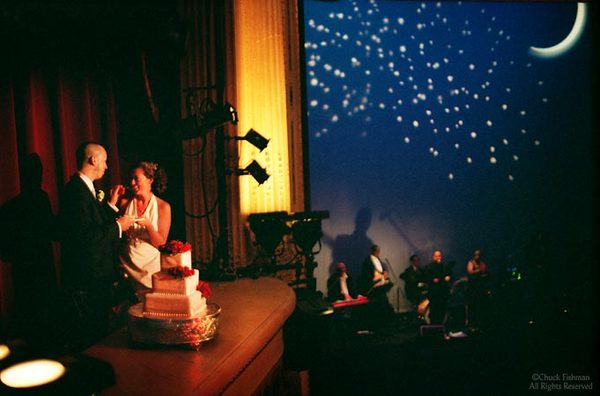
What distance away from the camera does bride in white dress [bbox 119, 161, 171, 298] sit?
286 centimetres

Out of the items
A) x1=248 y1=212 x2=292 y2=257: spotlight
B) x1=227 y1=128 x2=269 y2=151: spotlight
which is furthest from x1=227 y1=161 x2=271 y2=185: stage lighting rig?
x1=248 y1=212 x2=292 y2=257: spotlight

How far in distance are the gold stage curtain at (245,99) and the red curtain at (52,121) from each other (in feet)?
3.03

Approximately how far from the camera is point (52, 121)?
9.88 ft

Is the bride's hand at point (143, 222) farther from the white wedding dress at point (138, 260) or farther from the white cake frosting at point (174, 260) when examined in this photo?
the white cake frosting at point (174, 260)

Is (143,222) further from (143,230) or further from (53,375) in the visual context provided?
(53,375)

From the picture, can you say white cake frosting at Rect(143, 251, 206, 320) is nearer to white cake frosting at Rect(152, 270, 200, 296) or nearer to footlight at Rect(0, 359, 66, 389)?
white cake frosting at Rect(152, 270, 200, 296)

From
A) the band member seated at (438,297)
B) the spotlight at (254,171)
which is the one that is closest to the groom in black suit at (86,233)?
the spotlight at (254,171)

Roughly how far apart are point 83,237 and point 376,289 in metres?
4.41

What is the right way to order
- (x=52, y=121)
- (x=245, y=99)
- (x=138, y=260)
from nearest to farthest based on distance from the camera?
(x=138, y=260) < (x=52, y=121) < (x=245, y=99)

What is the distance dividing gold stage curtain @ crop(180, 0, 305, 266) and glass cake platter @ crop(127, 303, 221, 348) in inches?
93.7

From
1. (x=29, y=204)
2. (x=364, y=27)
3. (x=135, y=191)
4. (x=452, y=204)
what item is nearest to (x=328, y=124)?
(x=364, y=27)

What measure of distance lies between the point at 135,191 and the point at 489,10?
658 cm

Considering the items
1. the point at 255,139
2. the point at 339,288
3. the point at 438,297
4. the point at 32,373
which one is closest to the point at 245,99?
the point at 255,139

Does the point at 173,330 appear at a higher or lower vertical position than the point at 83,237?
lower
